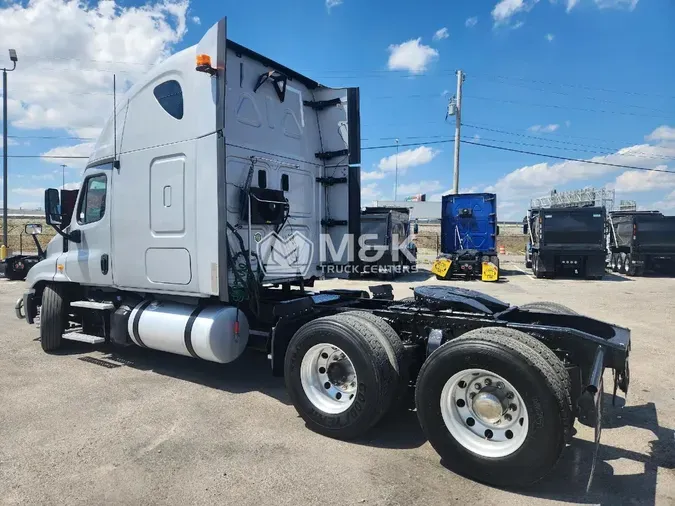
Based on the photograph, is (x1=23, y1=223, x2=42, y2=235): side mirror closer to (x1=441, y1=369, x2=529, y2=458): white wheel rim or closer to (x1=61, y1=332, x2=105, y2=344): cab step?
(x1=61, y1=332, x2=105, y2=344): cab step

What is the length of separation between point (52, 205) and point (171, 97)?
2.77 meters

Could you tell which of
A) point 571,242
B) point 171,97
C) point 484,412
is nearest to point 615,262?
point 571,242

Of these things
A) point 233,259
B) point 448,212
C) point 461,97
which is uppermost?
point 461,97

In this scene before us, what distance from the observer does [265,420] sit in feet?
15.3

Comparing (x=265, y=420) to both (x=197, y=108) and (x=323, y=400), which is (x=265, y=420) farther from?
(x=197, y=108)

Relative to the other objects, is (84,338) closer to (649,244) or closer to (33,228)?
(33,228)

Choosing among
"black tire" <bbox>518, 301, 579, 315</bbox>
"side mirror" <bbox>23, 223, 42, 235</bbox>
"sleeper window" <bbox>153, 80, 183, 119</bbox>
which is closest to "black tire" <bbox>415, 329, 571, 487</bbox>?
"black tire" <bbox>518, 301, 579, 315</bbox>

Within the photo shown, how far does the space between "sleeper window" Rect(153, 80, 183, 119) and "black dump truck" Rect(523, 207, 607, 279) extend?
16328 millimetres

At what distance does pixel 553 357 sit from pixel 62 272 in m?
6.69

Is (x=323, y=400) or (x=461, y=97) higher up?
(x=461, y=97)

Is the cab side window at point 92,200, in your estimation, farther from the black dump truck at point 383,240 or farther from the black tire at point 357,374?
the black dump truck at point 383,240

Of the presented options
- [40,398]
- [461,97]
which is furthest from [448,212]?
[40,398]

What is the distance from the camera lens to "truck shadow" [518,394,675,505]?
10.8 feet

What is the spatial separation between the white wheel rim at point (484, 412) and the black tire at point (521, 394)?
0.17ft
